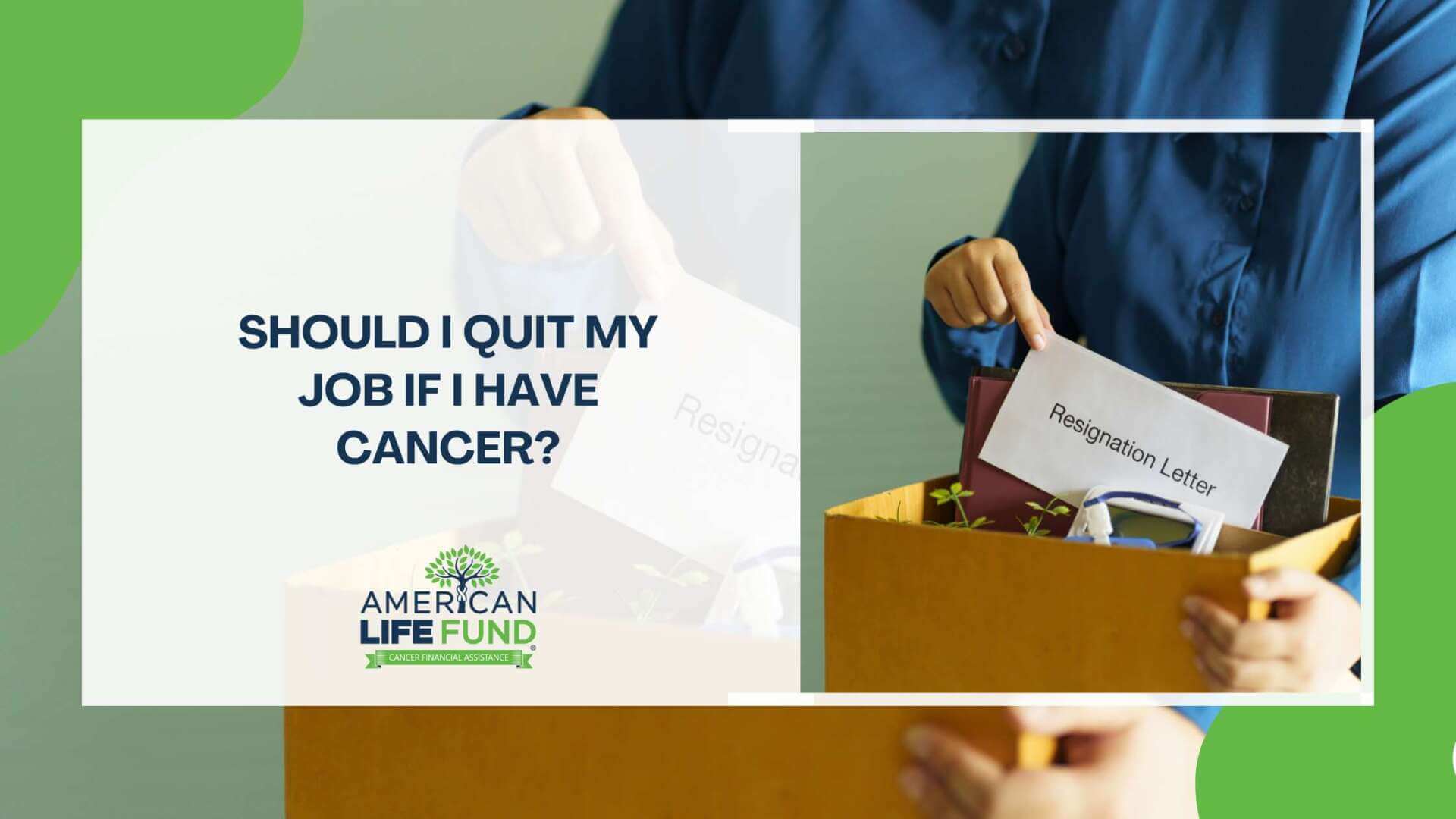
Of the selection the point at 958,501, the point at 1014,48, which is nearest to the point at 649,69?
the point at 1014,48

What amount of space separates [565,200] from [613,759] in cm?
36

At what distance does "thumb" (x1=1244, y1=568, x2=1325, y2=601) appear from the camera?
25.9 inches

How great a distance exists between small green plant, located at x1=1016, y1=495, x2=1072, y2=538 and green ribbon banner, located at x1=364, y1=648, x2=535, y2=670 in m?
0.35

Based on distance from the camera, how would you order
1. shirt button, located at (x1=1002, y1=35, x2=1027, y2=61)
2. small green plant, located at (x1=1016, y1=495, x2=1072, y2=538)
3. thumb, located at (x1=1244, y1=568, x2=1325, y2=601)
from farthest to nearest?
shirt button, located at (x1=1002, y1=35, x2=1027, y2=61), small green plant, located at (x1=1016, y1=495, x2=1072, y2=538), thumb, located at (x1=1244, y1=568, x2=1325, y2=601)

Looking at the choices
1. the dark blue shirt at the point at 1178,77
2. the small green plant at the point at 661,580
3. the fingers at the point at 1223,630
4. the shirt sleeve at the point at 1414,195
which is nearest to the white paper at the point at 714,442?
the small green plant at the point at 661,580

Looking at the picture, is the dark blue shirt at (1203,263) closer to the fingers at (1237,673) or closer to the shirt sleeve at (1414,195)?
the shirt sleeve at (1414,195)

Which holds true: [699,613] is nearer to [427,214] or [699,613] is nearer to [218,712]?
[427,214]

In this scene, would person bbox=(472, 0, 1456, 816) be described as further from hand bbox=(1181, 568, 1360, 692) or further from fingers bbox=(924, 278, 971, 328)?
fingers bbox=(924, 278, 971, 328)

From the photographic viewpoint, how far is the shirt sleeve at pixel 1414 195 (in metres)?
0.85

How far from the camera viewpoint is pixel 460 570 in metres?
0.77

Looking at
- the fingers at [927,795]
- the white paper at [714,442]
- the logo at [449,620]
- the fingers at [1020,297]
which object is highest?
the fingers at [1020,297]

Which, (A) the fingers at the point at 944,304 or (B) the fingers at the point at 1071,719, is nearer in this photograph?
(B) the fingers at the point at 1071,719

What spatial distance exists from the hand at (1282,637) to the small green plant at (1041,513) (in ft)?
0.38

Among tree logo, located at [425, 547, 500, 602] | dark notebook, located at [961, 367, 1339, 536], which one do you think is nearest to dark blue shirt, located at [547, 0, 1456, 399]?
dark notebook, located at [961, 367, 1339, 536]
